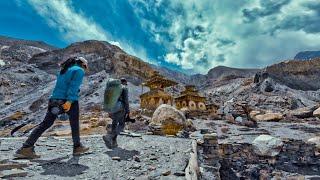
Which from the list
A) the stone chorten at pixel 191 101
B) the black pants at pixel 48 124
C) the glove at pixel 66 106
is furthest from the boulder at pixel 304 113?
the glove at pixel 66 106

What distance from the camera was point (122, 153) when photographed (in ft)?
26.1

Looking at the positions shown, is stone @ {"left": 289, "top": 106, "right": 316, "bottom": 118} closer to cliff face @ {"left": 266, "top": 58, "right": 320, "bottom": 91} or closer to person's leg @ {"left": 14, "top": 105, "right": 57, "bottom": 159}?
person's leg @ {"left": 14, "top": 105, "right": 57, "bottom": 159}

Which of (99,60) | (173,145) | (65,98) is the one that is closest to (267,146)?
(173,145)

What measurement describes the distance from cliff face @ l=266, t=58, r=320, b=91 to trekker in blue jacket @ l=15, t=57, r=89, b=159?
7626 cm

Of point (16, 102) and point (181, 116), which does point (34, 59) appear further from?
point (181, 116)

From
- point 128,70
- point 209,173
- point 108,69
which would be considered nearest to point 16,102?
point 108,69

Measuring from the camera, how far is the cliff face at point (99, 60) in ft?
248

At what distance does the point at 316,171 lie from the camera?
57.7ft

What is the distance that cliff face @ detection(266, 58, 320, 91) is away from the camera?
80812 millimetres

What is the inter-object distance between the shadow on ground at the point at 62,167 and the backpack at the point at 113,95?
197 cm

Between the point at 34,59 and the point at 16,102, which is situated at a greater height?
the point at 34,59

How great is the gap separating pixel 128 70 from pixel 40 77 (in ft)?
63.9

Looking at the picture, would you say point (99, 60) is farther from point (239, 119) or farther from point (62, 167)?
point (62, 167)

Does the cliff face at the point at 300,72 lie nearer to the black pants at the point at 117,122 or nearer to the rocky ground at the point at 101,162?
the black pants at the point at 117,122
